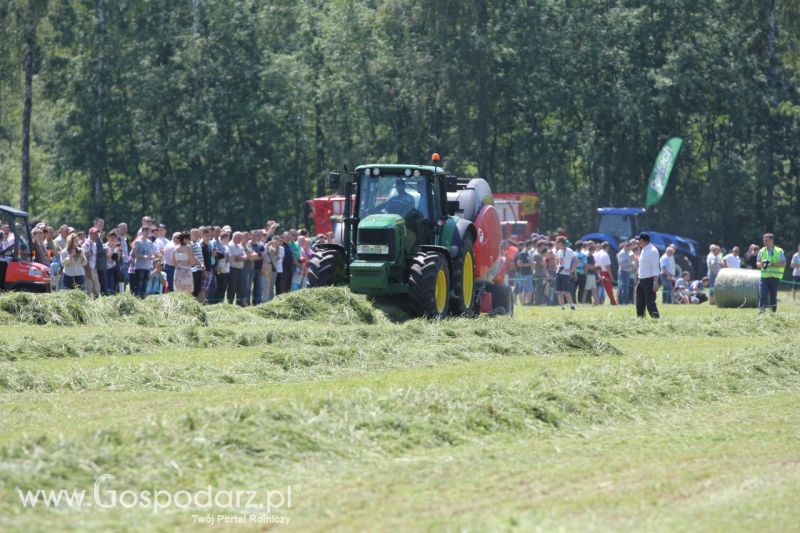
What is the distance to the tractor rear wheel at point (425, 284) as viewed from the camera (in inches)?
811

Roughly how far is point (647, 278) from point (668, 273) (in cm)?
1134

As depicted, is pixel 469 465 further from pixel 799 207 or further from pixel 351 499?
pixel 799 207

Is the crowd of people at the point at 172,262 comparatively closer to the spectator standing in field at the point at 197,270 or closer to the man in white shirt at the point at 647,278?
the spectator standing in field at the point at 197,270

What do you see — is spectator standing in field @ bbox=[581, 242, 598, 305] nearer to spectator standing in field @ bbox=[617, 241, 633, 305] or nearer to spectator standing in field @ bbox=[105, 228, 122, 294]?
spectator standing in field @ bbox=[617, 241, 633, 305]

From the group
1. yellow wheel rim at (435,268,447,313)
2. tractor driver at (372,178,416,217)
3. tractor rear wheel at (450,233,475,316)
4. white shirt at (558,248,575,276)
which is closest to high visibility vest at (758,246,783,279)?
tractor rear wheel at (450,233,475,316)

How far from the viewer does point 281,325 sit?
61.8 ft

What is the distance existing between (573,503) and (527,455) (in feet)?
5.03

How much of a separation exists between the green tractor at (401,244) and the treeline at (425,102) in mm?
28378

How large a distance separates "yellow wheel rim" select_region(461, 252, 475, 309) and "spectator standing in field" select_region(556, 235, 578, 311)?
860 centimetres

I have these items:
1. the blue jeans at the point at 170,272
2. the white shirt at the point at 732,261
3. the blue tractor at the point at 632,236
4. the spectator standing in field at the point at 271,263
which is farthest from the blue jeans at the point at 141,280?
the blue tractor at the point at 632,236

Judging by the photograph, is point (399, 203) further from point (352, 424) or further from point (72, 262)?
point (352, 424)

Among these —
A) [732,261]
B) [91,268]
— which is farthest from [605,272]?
[91,268]

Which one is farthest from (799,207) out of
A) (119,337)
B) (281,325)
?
(119,337)

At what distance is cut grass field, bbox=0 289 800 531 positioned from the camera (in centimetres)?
746
